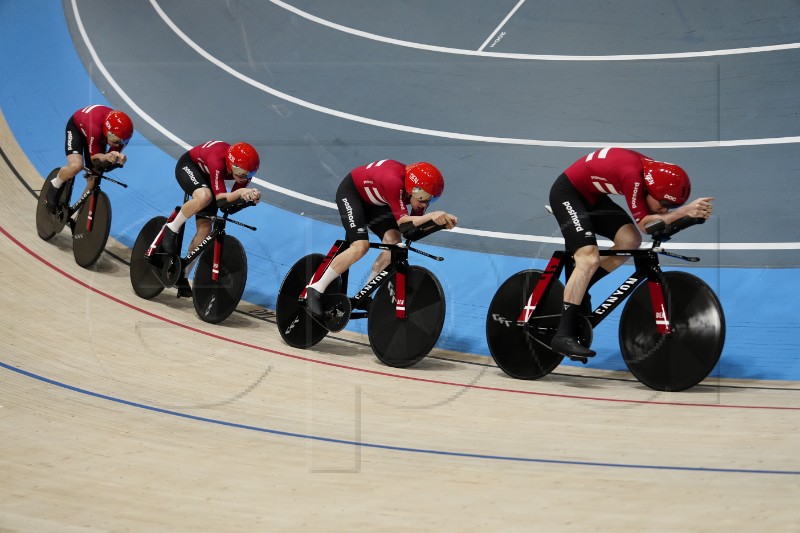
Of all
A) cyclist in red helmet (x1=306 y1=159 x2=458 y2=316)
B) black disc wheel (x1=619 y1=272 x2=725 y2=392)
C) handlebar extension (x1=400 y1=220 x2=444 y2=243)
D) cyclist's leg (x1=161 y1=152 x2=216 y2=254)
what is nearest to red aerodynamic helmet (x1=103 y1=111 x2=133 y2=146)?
cyclist's leg (x1=161 y1=152 x2=216 y2=254)

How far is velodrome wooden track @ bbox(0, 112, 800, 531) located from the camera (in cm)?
315

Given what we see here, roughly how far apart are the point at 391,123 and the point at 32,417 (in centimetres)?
459

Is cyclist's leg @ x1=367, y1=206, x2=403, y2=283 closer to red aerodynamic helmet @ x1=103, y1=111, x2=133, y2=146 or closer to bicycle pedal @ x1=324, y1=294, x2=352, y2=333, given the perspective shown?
bicycle pedal @ x1=324, y1=294, x2=352, y2=333

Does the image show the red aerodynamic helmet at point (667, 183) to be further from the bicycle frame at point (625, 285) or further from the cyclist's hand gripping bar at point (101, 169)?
the cyclist's hand gripping bar at point (101, 169)

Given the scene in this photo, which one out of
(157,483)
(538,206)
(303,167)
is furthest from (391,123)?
(157,483)

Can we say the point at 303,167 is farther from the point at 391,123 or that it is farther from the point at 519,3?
the point at 519,3

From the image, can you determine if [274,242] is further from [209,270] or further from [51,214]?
[51,214]

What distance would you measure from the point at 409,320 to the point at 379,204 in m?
0.69

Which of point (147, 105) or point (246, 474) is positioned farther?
point (147, 105)

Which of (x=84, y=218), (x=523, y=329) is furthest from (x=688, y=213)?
(x=84, y=218)

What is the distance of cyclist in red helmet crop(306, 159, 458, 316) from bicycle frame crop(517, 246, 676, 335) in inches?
24.0

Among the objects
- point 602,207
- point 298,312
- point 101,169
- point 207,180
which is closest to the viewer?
point 602,207

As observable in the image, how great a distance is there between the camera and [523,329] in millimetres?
5016

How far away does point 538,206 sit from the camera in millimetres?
6863
